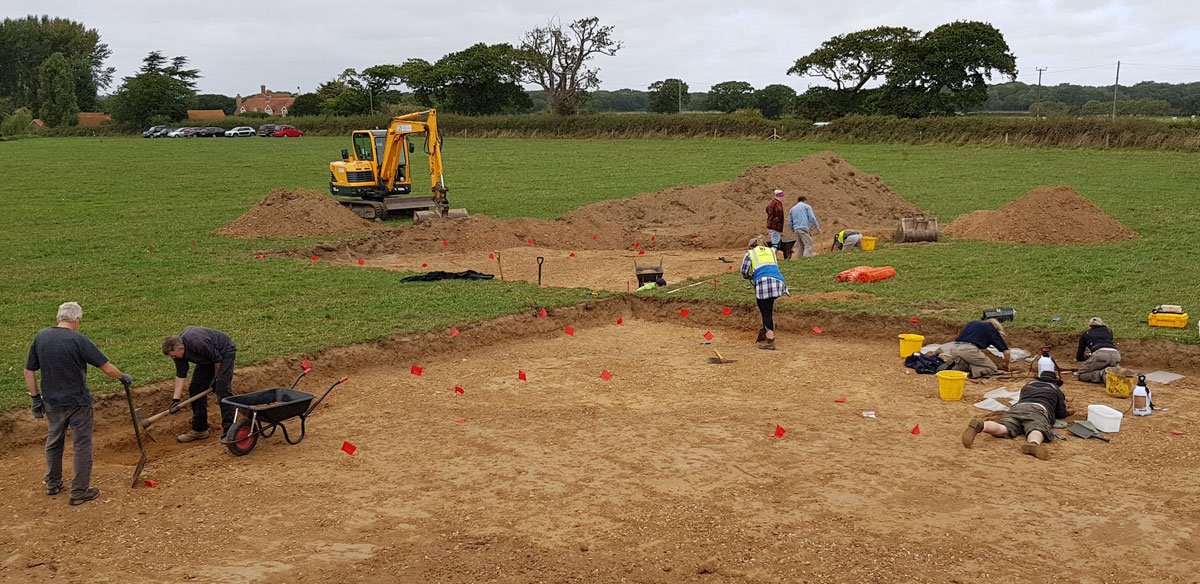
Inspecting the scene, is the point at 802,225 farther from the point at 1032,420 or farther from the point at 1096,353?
the point at 1032,420

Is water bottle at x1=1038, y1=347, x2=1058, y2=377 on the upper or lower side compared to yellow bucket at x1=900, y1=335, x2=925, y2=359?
upper

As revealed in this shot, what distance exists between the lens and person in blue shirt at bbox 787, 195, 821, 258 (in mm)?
22781

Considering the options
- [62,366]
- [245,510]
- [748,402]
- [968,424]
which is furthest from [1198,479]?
[62,366]

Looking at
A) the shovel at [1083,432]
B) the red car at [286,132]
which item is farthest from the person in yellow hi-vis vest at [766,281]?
the red car at [286,132]

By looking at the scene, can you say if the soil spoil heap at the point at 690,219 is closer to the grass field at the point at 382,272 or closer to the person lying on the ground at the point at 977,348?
the grass field at the point at 382,272

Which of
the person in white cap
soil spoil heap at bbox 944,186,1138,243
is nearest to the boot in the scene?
the person in white cap

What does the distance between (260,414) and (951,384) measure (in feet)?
28.3

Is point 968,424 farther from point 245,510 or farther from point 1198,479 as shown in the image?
point 245,510

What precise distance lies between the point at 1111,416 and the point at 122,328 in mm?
14397

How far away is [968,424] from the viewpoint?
11492mm

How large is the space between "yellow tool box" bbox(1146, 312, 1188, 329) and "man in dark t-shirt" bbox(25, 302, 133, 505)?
1428cm

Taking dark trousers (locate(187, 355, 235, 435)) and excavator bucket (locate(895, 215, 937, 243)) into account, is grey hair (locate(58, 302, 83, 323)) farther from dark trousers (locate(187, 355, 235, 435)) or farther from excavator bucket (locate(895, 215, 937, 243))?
excavator bucket (locate(895, 215, 937, 243))

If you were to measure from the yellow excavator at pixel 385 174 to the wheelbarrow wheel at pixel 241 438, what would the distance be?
19.4 metres

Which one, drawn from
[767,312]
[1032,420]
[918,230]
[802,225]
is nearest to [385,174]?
[802,225]
